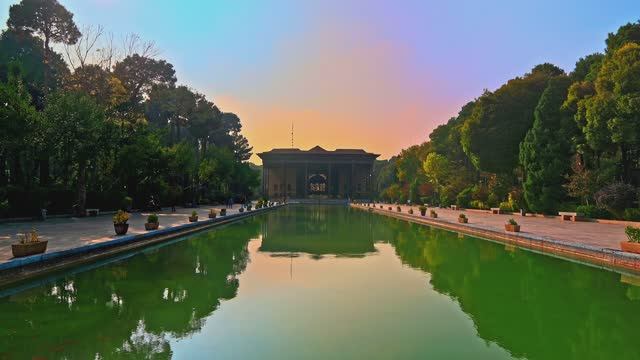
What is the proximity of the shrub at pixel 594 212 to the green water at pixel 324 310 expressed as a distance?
1572 cm

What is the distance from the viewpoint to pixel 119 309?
7934 mm

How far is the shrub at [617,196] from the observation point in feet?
81.5

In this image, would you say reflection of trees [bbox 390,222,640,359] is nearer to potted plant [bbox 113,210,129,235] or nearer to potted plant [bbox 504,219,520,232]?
potted plant [bbox 504,219,520,232]

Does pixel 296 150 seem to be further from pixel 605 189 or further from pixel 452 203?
pixel 605 189

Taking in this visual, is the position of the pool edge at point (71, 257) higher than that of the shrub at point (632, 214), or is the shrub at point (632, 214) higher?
the shrub at point (632, 214)

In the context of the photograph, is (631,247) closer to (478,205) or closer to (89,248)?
(89,248)

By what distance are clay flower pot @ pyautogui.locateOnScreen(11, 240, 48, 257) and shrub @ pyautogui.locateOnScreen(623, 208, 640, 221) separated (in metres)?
26.3

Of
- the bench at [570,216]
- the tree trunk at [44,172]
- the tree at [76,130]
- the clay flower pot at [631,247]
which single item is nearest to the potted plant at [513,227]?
the clay flower pot at [631,247]

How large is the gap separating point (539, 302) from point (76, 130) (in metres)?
23.6

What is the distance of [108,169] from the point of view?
99.9 ft

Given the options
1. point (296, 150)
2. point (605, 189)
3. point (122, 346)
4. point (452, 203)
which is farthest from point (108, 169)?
point (296, 150)

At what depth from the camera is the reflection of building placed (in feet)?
274

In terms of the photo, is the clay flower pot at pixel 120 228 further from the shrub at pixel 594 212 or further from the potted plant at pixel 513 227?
the shrub at pixel 594 212

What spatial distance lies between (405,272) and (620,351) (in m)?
6.03
